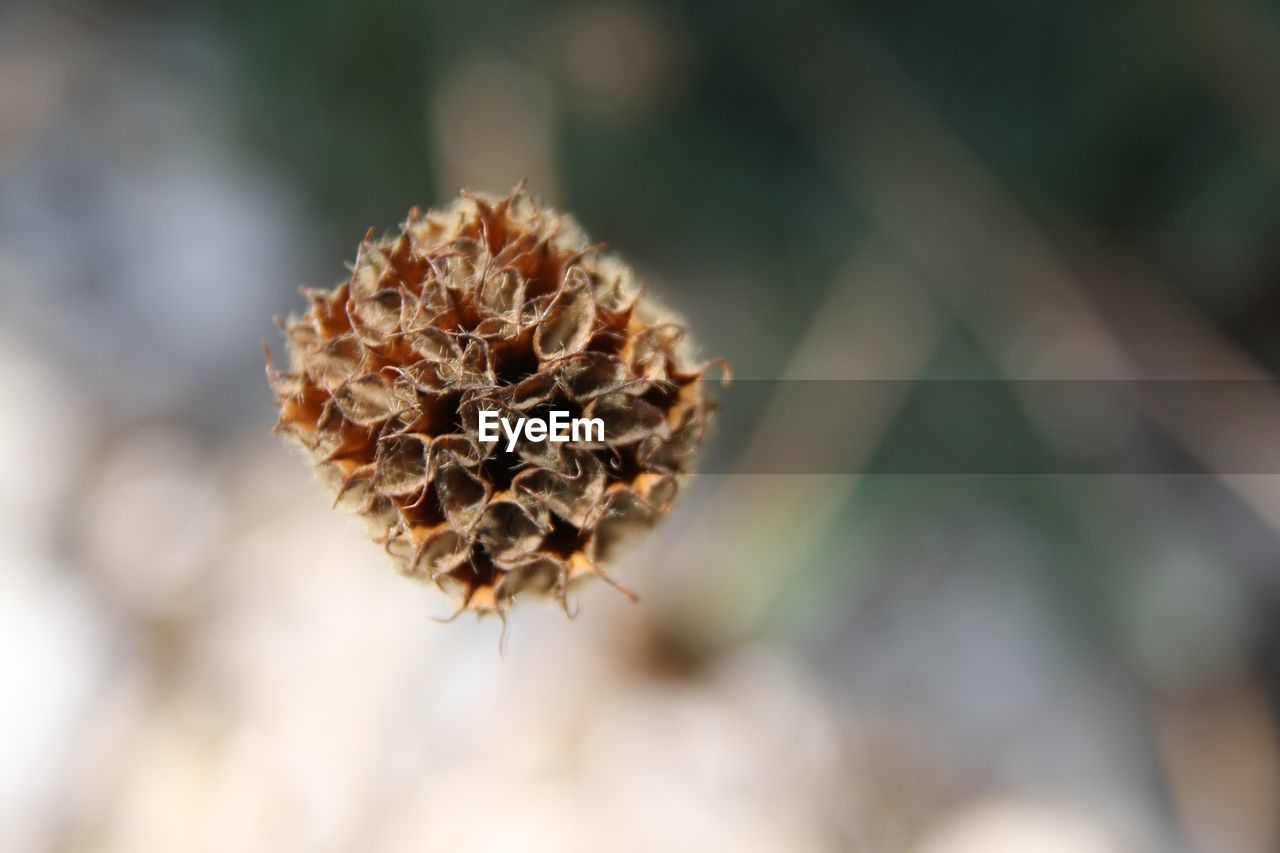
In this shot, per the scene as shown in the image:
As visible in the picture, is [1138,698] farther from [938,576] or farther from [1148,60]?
[1148,60]

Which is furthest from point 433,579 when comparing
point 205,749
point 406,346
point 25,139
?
point 25,139

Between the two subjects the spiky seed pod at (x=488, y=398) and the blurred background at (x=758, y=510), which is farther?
the blurred background at (x=758, y=510)

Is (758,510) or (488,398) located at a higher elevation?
(488,398)

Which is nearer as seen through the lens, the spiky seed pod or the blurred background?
the spiky seed pod

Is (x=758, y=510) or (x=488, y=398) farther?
(x=758, y=510)
